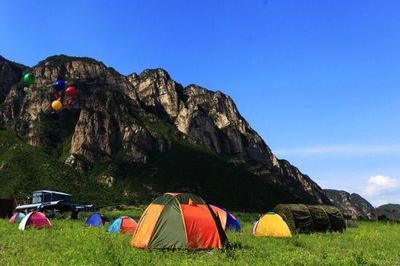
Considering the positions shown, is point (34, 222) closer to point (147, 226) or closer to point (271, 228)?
point (147, 226)

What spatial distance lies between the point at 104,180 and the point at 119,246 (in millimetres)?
140698

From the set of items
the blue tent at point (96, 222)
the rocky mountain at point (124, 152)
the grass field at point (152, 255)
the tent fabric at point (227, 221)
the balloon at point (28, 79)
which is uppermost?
the rocky mountain at point (124, 152)

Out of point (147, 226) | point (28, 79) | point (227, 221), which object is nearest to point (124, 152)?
point (28, 79)

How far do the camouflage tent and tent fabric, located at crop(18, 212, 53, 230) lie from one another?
1593cm

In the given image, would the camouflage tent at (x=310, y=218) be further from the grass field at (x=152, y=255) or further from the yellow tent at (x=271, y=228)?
the grass field at (x=152, y=255)

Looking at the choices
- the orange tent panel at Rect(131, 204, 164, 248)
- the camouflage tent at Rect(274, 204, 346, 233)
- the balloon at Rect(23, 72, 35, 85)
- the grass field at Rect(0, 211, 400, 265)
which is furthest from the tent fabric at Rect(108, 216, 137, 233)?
the balloon at Rect(23, 72, 35, 85)

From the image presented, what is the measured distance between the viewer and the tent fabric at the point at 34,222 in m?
29.1

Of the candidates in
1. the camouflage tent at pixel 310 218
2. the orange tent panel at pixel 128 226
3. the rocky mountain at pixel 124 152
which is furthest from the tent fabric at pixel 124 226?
the rocky mountain at pixel 124 152

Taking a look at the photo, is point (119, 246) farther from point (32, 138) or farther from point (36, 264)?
point (32, 138)

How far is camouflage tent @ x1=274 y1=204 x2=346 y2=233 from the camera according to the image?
32.7 m

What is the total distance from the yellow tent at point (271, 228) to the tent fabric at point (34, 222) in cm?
1329

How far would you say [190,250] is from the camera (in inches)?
725

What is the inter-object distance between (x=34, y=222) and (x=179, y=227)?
567 inches

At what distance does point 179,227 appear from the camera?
18906 mm
